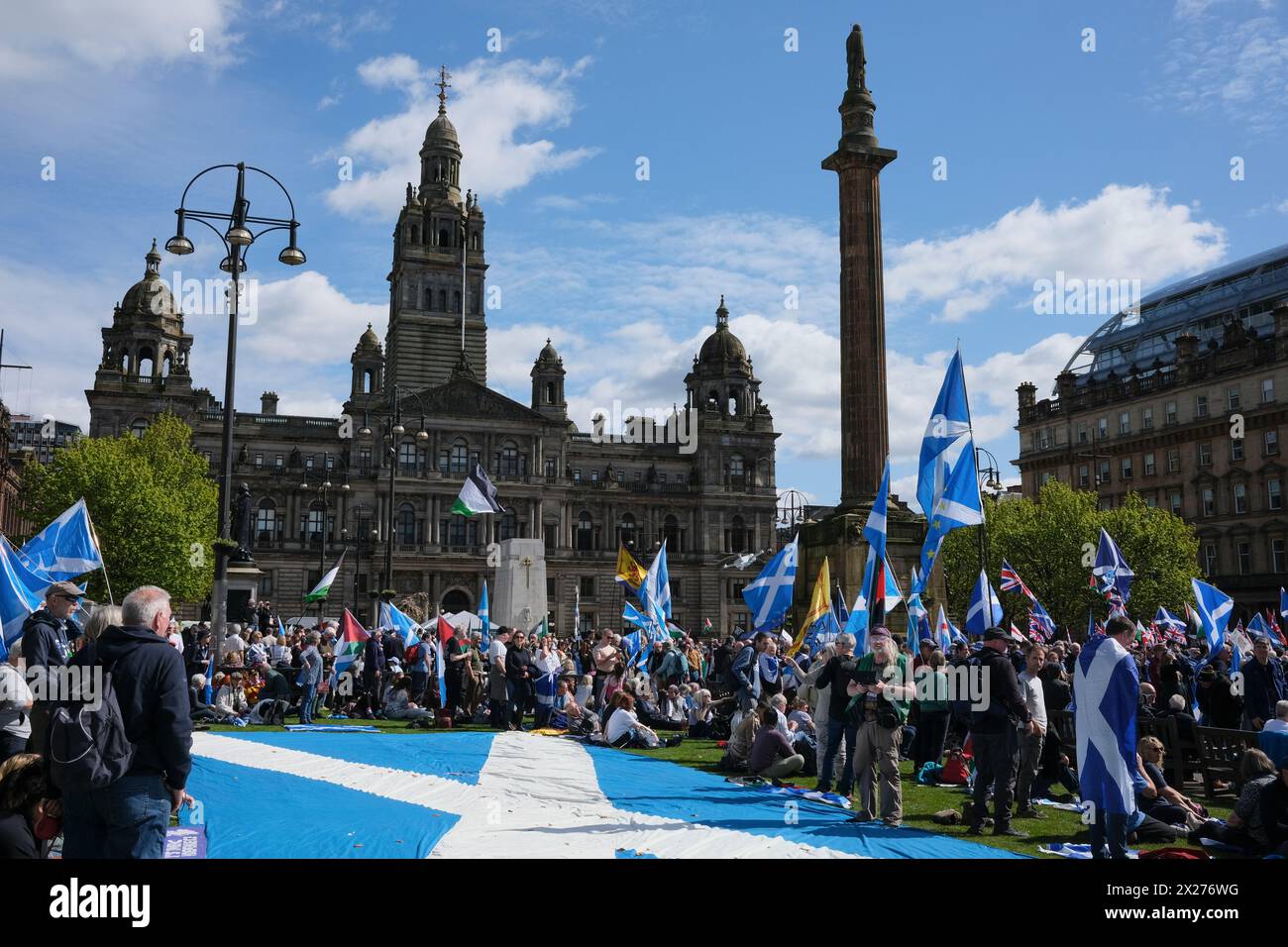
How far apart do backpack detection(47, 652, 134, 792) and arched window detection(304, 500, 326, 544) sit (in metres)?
75.4

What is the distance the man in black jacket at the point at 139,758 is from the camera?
19.4 ft

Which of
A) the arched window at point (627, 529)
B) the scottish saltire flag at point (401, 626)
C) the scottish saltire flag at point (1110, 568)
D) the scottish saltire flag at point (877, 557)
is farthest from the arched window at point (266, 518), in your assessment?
the scottish saltire flag at point (877, 557)

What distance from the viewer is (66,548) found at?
52.5 ft

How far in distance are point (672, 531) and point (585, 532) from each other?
709cm

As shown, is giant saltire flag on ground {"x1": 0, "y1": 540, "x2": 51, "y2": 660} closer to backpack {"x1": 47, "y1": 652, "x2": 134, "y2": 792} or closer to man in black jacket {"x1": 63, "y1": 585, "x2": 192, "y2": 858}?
man in black jacket {"x1": 63, "y1": 585, "x2": 192, "y2": 858}

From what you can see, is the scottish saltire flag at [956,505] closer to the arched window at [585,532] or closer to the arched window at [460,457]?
the arched window at [460,457]

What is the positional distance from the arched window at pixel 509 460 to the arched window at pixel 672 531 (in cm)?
1311

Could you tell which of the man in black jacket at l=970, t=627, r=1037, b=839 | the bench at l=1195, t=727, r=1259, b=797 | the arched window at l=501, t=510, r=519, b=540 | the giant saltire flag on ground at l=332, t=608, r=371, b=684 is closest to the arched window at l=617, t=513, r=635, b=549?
the arched window at l=501, t=510, r=519, b=540

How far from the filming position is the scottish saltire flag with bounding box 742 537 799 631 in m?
20.9

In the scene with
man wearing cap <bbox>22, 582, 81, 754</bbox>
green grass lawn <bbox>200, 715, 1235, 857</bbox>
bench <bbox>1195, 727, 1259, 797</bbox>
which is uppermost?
man wearing cap <bbox>22, 582, 81, 754</bbox>

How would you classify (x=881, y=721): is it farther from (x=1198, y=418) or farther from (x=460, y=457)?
(x=460, y=457)
